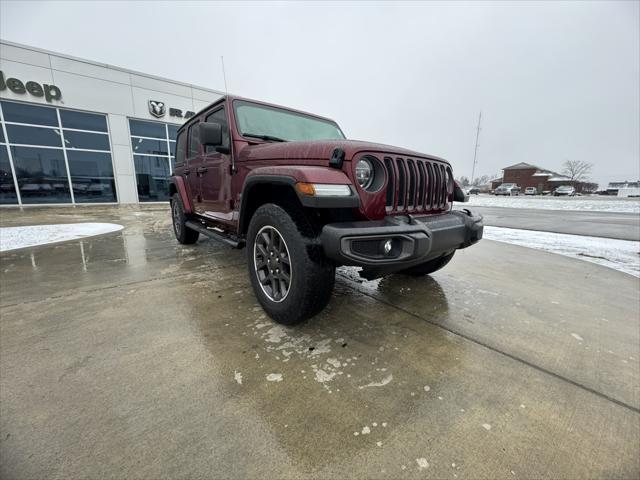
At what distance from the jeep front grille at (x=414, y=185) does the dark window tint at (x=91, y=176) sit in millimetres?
15536

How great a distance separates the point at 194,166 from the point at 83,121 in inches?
505

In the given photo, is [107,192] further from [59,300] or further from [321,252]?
[321,252]

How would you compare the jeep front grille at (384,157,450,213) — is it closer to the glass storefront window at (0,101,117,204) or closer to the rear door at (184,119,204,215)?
the rear door at (184,119,204,215)

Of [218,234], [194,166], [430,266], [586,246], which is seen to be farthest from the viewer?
[586,246]

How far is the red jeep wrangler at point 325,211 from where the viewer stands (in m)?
1.78

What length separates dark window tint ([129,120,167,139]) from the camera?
13.8 metres

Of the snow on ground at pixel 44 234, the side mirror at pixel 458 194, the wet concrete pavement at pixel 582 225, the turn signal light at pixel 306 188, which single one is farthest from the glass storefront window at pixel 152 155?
the wet concrete pavement at pixel 582 225

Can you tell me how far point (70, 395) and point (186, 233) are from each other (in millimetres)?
3702

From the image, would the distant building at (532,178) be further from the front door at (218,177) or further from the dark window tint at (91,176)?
the front door at (218,177)

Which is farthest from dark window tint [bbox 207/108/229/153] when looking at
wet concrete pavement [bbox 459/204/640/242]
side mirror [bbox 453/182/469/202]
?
wet concrete pavement [bbox 459/204/640/242]

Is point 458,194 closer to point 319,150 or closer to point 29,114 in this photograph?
point 319,150

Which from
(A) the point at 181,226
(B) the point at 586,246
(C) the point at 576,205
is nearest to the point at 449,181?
(A) the point at 181,226

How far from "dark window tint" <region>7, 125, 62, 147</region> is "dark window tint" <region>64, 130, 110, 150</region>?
0.32 m

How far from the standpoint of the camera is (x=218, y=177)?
3.33 metres
